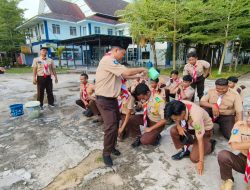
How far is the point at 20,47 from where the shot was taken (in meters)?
20.9

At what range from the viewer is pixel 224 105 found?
10.3 ft

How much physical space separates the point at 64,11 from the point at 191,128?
23.2m

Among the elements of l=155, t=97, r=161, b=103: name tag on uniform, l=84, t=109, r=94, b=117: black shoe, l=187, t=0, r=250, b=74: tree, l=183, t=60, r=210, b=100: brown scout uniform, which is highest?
l=187, t=0, r=250, b=74: tree

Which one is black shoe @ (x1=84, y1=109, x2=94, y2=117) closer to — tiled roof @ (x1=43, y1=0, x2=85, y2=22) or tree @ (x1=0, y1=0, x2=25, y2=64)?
tiled roof @ (x1=43, y1=0, x2=85, y2=22)

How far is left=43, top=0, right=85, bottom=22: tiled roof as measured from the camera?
68.4 feet

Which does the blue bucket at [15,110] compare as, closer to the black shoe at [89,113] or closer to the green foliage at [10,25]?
the black shoe at [89,113]

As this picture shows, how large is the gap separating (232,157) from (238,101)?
133 cm

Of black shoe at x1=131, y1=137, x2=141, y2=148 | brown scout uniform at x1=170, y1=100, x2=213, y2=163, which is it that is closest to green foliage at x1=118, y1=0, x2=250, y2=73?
brown scout uniform at x1=170, y1=100, x2=213, y2=163

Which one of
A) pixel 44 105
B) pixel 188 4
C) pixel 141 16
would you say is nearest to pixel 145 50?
pixel 141 16

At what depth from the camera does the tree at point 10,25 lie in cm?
1938

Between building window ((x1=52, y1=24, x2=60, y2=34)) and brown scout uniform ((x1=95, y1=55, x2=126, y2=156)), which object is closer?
brown scout uniform ((x1=95, y1=55, x2=126, y2=156))

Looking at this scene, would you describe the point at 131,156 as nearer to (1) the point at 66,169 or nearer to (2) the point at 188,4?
(1) the point at 66,169

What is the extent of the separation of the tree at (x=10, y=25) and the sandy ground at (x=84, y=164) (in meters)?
19.2

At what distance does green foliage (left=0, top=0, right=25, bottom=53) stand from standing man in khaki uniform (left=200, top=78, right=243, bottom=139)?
21113 mm
